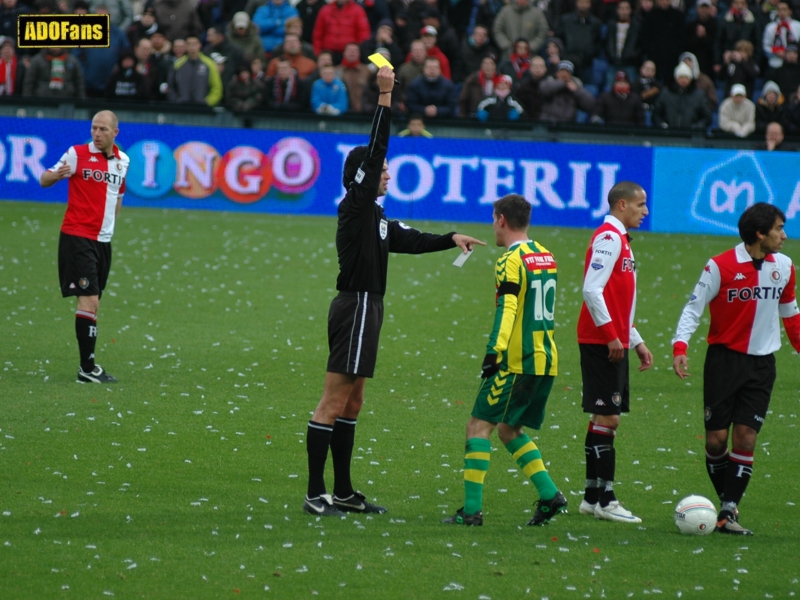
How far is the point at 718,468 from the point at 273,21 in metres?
19.4

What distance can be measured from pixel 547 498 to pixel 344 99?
16.1 metres

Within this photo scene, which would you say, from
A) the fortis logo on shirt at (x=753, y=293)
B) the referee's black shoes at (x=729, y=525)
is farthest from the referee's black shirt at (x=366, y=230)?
the referee's black shoes at (x=729, y=525)

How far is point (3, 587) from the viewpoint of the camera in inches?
216

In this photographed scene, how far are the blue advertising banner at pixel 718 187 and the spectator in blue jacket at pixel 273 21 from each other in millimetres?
9202

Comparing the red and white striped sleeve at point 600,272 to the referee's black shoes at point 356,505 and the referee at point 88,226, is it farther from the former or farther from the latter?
the referee at point 88,226

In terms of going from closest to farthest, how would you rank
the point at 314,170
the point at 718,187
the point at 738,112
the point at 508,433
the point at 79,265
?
the point at 508,433 → the point at 79,265 → the point at 718,187 → the point at 314,170 → the point at 738,112

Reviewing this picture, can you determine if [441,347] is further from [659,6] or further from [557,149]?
[659,6]

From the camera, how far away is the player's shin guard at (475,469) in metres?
6.68

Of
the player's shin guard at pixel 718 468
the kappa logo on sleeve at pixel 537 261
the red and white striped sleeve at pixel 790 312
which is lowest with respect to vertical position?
the player's shin guard at pixel 718 468

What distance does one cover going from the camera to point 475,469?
6.68 metres

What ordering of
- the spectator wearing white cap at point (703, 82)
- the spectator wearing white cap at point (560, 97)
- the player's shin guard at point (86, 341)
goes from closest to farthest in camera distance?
1. the player's shin guard at point (86, 341)
2. the spectator wearing white cap at point (560, 97)
3. the spectator wearing white cap at point (703, 82)

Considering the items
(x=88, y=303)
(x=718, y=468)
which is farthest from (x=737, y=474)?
(x=88, y=303)

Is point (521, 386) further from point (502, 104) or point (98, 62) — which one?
point (98, 62)

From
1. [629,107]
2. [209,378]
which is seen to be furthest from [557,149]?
[209,378]
